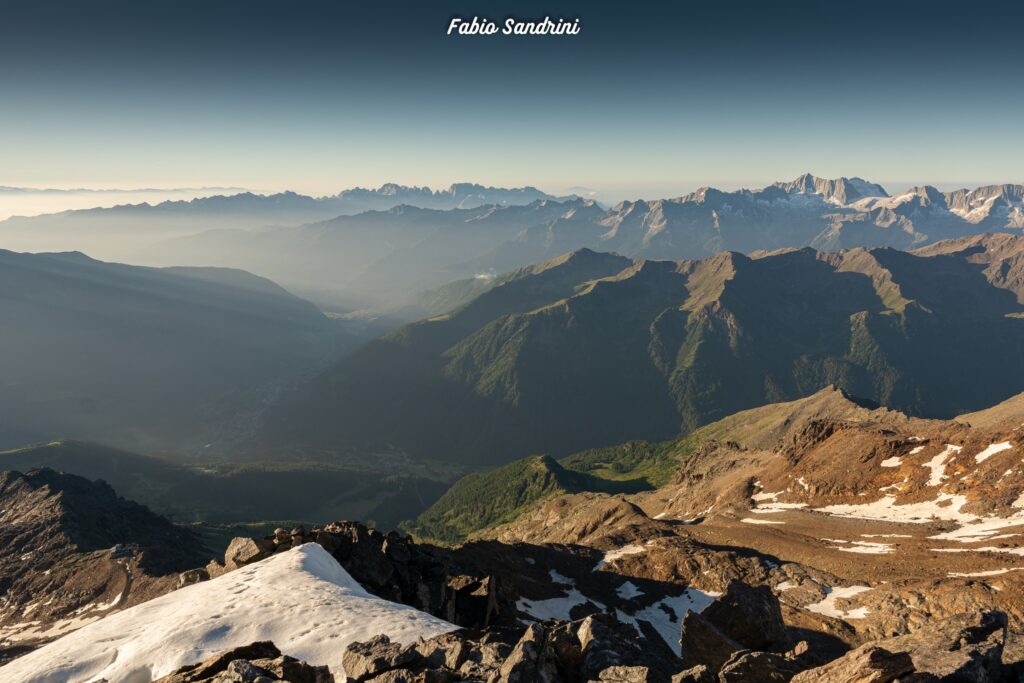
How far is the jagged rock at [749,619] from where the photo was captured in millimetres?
43516

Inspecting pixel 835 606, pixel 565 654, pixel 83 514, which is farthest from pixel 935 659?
pixel 83 514

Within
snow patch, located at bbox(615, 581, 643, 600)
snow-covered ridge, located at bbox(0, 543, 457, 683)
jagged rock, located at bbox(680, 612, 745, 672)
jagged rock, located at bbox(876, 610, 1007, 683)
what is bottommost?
snow patch, located at bbox(615, 581, 643, 600)

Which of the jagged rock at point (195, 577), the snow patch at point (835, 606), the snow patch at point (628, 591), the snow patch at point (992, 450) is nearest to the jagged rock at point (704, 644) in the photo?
the snow patch at point (835, 606)

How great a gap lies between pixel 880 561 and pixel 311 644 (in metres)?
88.0

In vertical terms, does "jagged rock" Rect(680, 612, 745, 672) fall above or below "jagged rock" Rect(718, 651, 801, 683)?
below

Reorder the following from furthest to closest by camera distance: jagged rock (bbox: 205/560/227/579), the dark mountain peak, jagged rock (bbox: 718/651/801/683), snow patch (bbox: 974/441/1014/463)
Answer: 1. the dark mountain peak
2. snow patch (bbox: 974/441/1014/463)
3. jagged rock (bbox: 205/560/227/579)
4. jagged rock (bbox: 718/651/801/683)

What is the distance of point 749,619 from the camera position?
44156 mm

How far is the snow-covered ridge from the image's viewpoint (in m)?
29.6

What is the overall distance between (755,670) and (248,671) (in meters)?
22.1

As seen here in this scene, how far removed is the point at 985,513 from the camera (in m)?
90.0

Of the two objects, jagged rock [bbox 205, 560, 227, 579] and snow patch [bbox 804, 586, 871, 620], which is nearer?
jagged rock [bbox 205, 560, 227, 579]

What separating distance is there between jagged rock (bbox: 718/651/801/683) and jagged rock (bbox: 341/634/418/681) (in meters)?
14.4

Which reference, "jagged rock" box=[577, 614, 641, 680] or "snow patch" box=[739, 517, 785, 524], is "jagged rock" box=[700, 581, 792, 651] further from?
"snow patch" box=[739, 517, 785, 524]

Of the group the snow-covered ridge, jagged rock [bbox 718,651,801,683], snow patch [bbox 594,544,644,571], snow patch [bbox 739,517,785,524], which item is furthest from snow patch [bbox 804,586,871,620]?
the snow-covered ridge
